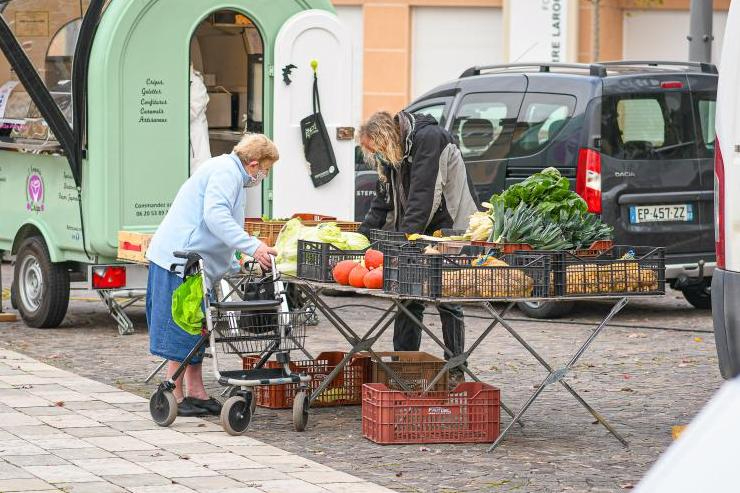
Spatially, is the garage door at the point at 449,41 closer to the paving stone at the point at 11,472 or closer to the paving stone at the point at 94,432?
the paving stone at the point at 94,432

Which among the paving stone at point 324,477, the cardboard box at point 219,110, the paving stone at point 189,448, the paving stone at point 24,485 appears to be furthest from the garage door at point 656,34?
the paving stone at point 24,485

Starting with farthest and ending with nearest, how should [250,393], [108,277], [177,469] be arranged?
[108,277] < [250,393] < [177,469]

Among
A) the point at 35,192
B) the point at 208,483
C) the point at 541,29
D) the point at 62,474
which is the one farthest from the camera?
the point at 541,29

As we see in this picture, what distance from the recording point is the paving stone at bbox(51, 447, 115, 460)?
6.46m

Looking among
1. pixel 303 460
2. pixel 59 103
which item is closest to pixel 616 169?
pixel 59 103

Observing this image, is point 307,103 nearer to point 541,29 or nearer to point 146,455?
point 146,455

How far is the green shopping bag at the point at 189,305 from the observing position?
7.26 metres

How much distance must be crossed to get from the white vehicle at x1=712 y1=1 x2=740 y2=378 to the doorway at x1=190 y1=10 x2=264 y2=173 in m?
Answer: 5.54

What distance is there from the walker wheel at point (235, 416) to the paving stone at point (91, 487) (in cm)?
116

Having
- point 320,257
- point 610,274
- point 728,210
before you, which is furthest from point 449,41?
point 728,210

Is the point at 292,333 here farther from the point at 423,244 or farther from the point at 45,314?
the point at 45,314

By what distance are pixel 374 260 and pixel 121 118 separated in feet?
13.6

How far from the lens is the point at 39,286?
36.9ft

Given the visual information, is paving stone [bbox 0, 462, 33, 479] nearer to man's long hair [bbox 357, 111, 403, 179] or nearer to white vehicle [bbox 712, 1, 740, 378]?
man's long hair [bbox 357, 111, 403, 179]
